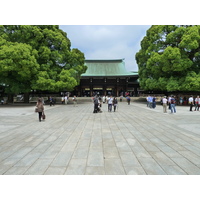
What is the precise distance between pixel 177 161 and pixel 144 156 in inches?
31.2

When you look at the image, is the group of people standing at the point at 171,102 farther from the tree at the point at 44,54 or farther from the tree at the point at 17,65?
the tree at the point at 17,65

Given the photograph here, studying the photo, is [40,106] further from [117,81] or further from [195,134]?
[117,81]

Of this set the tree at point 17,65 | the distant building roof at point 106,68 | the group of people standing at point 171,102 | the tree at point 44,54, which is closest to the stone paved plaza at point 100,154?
the group of people standing at point 171,102

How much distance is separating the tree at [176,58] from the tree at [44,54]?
11981 millimetres

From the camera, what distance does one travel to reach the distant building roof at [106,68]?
38.4 m

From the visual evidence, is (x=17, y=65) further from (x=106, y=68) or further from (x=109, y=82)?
(x=106, y=68)

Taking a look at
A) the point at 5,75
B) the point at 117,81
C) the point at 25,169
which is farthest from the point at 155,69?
the point at 25,169

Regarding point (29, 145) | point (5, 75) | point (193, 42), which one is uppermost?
point (193, 42)

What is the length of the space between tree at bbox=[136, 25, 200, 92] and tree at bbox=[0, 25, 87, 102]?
12.0 metres

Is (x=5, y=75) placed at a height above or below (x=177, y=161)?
above

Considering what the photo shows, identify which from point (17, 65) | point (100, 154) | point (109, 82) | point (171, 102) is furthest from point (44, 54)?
point (100, 154)

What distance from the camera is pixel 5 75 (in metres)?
19.6

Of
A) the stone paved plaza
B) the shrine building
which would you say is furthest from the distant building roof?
the stone paved plaza

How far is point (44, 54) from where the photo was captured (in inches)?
840
